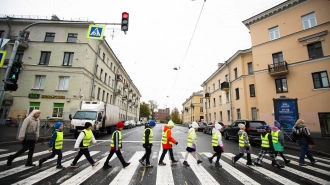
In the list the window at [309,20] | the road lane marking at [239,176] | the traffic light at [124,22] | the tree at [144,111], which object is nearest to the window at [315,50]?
the window at [309,20]

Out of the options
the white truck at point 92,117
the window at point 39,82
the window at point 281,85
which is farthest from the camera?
the window at point 39,82

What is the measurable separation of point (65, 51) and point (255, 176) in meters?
25.0

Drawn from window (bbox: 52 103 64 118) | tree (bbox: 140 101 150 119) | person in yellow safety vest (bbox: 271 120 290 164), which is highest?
tree (bbox: 140 101 150 119)

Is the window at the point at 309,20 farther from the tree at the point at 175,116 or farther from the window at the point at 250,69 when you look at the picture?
the tree at the point at 175,116

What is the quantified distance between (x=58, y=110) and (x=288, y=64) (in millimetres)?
29047

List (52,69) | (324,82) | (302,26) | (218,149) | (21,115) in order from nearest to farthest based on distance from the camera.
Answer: (218,149) < (324,82) < (302,26) < (21,115) < (52,69)

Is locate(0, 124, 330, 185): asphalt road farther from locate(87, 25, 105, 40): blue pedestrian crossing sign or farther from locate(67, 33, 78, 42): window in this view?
locate(67, 33, 78, 42): window

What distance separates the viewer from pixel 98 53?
24.8 m

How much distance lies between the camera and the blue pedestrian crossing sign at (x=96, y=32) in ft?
27.9

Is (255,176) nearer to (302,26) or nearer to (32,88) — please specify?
(302,26)

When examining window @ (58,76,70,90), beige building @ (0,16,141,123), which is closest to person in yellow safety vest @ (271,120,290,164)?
beige building @ (0,16,141,123)

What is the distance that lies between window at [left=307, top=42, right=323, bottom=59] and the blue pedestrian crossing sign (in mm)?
21377

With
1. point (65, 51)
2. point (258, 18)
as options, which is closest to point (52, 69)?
point (65, 51)

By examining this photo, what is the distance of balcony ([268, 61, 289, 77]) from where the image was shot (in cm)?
1807
